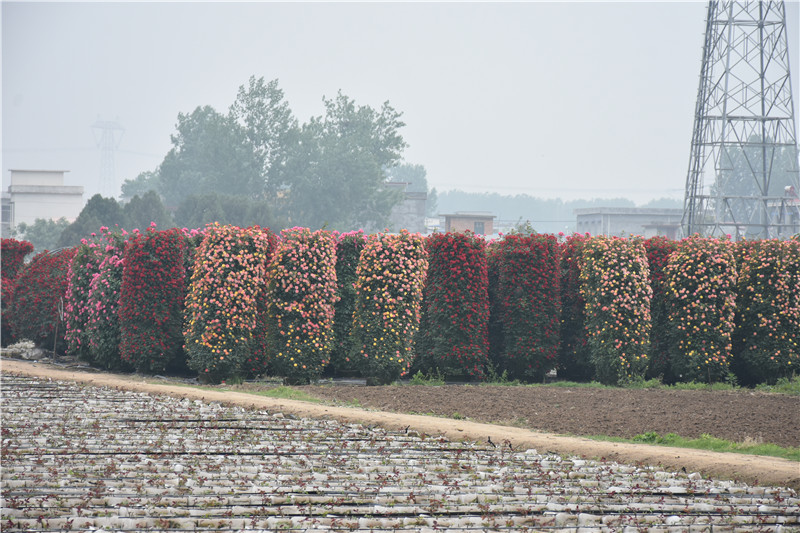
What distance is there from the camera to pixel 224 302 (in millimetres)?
17344

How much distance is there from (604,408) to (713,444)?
3.01 m

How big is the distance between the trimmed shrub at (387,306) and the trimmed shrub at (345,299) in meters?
0.80

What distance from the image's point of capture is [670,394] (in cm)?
1486

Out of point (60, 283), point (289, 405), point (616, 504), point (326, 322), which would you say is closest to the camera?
point (616, 504)

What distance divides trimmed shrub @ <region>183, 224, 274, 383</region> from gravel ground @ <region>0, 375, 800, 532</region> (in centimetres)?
688

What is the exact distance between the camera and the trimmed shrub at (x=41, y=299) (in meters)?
22.8

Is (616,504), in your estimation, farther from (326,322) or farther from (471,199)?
(471,199)

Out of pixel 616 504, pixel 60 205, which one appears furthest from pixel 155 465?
pixel 60 205

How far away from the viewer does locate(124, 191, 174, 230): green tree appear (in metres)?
55.6

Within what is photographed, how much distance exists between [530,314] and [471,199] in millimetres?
170703

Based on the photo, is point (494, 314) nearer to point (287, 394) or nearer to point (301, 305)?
point (301, 305)

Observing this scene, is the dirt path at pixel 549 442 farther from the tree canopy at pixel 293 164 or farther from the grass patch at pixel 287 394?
the tree canopy at pixel 293 164

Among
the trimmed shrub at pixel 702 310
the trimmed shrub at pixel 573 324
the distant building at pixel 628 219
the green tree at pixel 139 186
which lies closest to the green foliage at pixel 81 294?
the trimmed shrub at pixel 573 324

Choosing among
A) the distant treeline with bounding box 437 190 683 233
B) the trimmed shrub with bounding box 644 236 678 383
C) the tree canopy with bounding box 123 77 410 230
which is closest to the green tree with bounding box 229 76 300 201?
the tree canopy with bounding box 123 77 410 230
